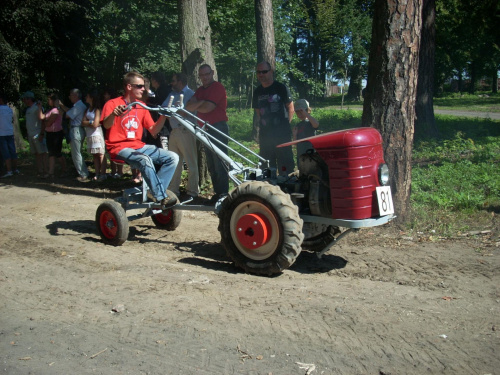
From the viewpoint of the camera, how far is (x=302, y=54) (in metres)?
44.0

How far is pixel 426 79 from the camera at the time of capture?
14.8m

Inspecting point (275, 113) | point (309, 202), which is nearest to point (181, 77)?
point (275, 113)

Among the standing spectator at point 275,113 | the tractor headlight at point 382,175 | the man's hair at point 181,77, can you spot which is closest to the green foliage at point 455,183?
the tractor headlight at point 382,175

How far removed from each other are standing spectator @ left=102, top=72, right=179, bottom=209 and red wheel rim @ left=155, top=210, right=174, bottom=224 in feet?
2.10

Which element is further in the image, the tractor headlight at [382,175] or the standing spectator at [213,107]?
the standing spectator at [213,107]

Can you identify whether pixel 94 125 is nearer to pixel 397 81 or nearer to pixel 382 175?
pixel 397 81

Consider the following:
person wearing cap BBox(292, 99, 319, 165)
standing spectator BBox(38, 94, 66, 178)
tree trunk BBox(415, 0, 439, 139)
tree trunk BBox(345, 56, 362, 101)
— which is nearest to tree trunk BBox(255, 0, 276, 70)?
tree trunk BBox(415, 0, 439, 139)

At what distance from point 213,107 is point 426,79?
28.8ft

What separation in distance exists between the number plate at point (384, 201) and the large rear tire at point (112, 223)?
3.58 m

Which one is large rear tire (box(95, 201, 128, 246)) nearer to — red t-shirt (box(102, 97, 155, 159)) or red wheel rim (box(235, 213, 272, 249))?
red t-shirt (box(102, 97, 155, 159))

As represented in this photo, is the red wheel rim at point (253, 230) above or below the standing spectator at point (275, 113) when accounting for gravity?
below

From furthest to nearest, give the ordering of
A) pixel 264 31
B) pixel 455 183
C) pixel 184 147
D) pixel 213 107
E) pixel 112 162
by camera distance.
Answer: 1. pixel 264 31
2. pixel 112 162
3. pixel 455 183
4. pixel 184 147
5. pixel 213 107

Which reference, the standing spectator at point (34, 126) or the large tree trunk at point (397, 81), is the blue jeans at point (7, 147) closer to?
the standing spectator at point (34, 126)

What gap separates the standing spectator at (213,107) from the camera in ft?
28.0
